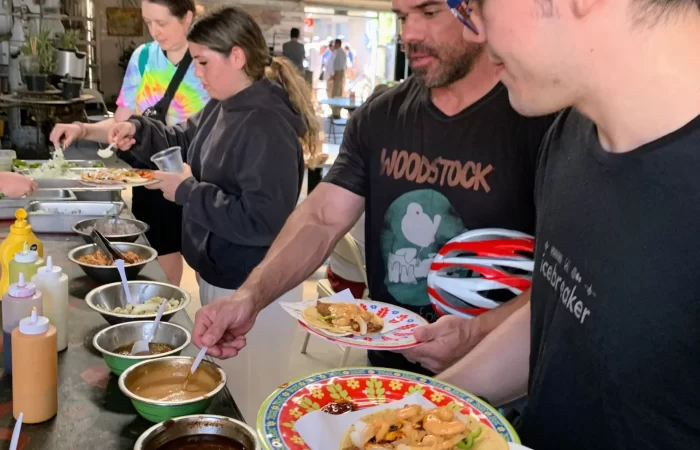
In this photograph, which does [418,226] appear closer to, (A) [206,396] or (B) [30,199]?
(A) [206,396]

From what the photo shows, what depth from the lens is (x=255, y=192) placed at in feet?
8.18

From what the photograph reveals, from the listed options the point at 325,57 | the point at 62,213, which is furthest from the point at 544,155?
the point at 325,57

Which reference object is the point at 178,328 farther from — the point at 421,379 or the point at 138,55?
the point at 138,55

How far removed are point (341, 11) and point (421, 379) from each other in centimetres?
1435

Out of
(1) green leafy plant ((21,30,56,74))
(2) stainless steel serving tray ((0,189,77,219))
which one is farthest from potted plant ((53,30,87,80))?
(2) stainless steel serving tray ((0,189,77,219))

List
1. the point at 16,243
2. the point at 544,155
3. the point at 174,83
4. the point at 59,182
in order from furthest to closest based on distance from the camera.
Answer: the point at 174,83
the point at 59,182
the point at 16,243
the point at 544,155

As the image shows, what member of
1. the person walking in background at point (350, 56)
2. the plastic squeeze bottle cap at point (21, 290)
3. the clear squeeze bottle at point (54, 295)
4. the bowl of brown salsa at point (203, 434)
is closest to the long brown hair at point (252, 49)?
the clear squeeze bottle at point (54, 295)

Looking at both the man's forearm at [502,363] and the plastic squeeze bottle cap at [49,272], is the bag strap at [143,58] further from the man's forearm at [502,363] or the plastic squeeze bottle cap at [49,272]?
the man's forearm at [502,363]

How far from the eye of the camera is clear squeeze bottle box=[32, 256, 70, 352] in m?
1.49

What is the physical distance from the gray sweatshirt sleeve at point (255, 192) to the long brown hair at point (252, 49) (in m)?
0.21

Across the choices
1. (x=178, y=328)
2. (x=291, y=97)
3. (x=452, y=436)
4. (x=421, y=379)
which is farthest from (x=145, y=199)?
(x=452, y=436)

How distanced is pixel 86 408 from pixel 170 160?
5.24ft

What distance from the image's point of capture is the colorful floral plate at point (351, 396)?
1020mm

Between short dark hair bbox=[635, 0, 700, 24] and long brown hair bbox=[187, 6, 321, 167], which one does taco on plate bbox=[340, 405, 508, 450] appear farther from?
long brown hair bbox=[187, 6, 321, 167]
